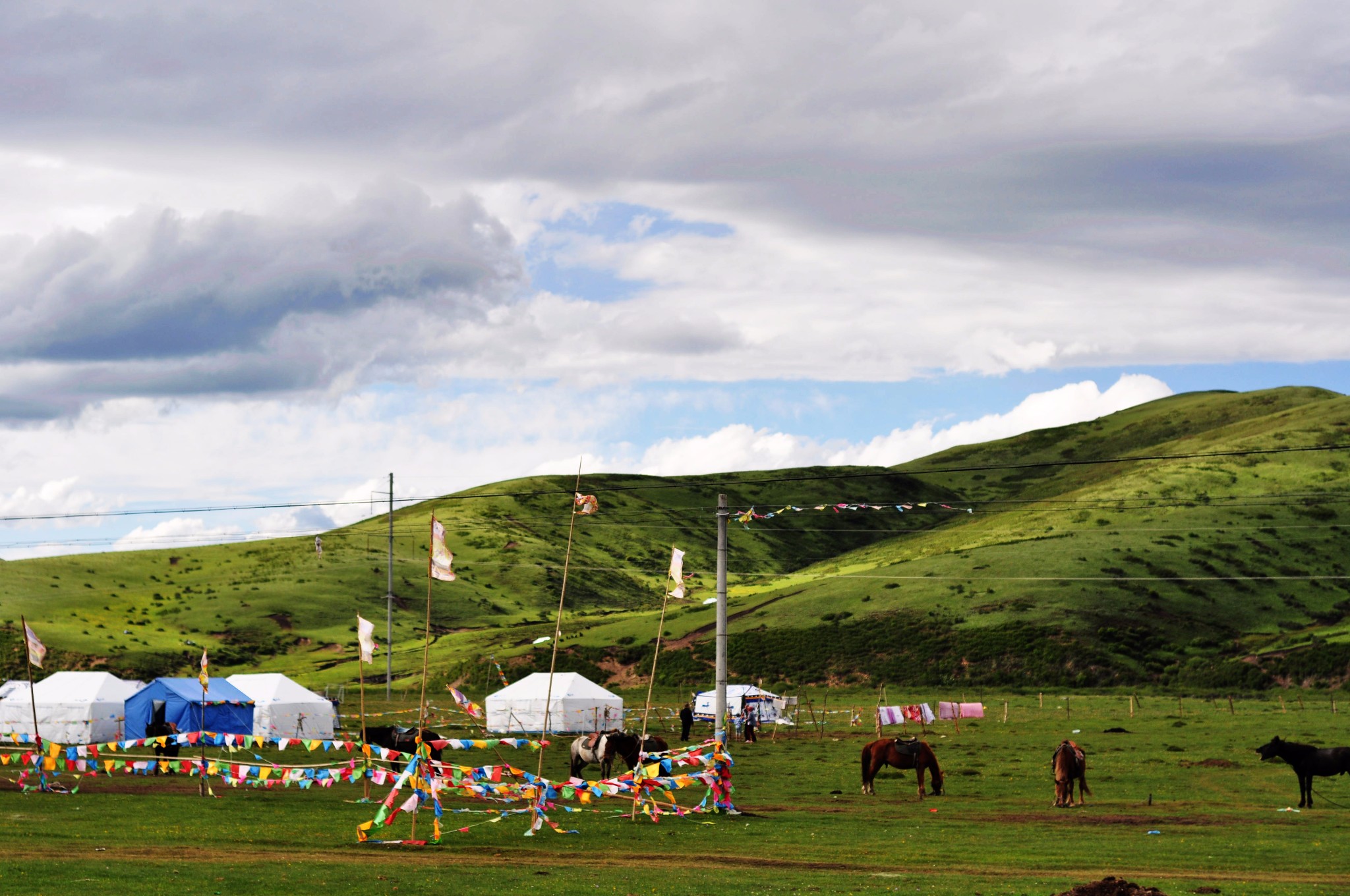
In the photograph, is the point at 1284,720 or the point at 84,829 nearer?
the point at 84,829

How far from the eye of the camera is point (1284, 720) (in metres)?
66.9

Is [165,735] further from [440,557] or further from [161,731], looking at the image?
[440,557]

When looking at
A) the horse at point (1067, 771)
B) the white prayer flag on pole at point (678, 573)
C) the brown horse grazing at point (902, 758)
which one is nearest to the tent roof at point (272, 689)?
the brown horse grazing at point (902, 758)

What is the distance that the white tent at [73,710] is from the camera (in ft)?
200

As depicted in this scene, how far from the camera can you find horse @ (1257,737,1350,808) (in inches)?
1305

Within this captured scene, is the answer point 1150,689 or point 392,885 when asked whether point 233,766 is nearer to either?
point 392,885

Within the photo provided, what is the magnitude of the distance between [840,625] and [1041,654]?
19614mm

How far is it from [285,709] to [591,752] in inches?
1226

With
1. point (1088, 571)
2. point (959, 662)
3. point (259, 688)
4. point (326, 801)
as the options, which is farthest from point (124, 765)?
point (1088, 571)

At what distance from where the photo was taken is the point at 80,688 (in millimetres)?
62656

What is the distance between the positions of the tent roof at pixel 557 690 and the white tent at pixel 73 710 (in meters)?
19.3

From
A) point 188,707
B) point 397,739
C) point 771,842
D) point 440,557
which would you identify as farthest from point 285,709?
point 771,842

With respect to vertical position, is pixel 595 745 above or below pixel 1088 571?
below

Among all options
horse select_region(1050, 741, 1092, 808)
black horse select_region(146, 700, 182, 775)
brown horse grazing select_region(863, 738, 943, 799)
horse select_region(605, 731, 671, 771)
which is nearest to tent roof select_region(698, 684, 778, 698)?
black horse select_region(146, 700, 182, 775)
